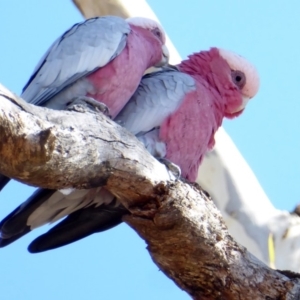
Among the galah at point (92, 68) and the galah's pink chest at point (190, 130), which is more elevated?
the galah at point (92, 68)

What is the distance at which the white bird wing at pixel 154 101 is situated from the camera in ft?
7.23

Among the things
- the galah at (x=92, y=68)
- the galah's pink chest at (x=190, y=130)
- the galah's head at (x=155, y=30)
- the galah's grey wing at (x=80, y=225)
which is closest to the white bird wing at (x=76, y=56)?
the galah at (x=92, y=68)

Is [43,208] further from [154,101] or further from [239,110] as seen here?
[239,110]

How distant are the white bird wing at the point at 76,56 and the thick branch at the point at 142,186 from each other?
0.45 meters

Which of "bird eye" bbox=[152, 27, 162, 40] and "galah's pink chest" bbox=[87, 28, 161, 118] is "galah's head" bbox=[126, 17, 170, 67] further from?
"galah's pink chest" bbox=[87, 28, 161, 118]

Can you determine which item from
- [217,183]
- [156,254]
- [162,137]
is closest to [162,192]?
[156,254]

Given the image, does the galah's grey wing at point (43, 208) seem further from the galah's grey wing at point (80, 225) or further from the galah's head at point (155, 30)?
the galah's head at point (155, 30)

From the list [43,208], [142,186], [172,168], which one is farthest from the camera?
[43,208]

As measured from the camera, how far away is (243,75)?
2.48 m

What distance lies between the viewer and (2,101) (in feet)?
4.50

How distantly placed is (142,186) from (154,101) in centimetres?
56

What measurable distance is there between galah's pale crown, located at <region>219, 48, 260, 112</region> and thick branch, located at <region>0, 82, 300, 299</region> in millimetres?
691

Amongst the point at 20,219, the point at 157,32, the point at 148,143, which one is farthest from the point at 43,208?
the point at 157,32

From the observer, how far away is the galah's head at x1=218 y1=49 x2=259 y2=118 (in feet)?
8.11
